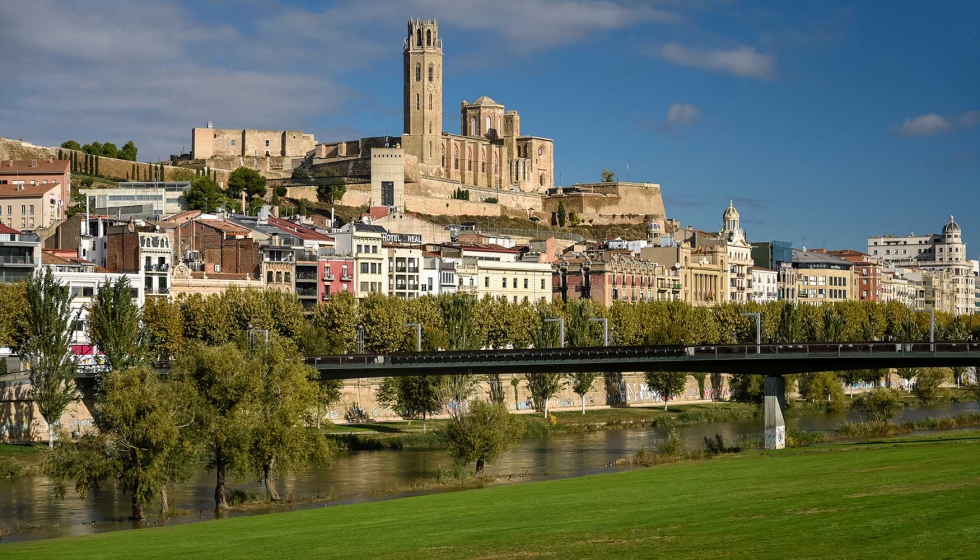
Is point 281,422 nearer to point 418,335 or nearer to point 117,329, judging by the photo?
point 117,329

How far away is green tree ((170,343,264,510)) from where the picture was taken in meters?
53.4

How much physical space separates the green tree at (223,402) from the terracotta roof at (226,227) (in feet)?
170

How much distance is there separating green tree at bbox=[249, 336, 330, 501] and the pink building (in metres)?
46.8

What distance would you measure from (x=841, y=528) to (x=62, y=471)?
29880 mm

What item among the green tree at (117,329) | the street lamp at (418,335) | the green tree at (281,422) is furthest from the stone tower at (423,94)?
the green tree at (281,422)

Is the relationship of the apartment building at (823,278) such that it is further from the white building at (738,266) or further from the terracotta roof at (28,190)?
the terracotta roof at (28,190)

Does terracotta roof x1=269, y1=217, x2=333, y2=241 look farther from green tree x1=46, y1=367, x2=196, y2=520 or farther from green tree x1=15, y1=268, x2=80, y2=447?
green tree x1=46, y1=367, x2=196, y2=520

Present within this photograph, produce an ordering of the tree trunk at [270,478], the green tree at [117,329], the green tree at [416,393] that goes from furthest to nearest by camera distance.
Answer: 1. the green tree at [416,393]
2. the green tree at [117,329]
3. the tree trunk at [270,478]

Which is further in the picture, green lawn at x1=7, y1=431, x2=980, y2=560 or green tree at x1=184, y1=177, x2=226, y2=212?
green tree at x1=184, y1=177, x2=226, y2=212

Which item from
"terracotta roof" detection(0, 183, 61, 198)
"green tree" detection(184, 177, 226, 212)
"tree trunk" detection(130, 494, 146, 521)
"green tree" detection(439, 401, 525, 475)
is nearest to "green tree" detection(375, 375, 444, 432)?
"green tree" detection(439, 401, 525, 475)

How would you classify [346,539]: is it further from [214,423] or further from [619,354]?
[619,354]

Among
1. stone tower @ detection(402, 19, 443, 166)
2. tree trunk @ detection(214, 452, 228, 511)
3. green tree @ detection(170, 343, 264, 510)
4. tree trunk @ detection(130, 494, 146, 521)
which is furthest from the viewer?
stone tower @ detection(402, 19, 443, 166)

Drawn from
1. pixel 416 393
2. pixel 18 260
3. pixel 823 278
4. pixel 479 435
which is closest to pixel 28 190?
pixel 18 260

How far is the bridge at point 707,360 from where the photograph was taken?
6425cm
